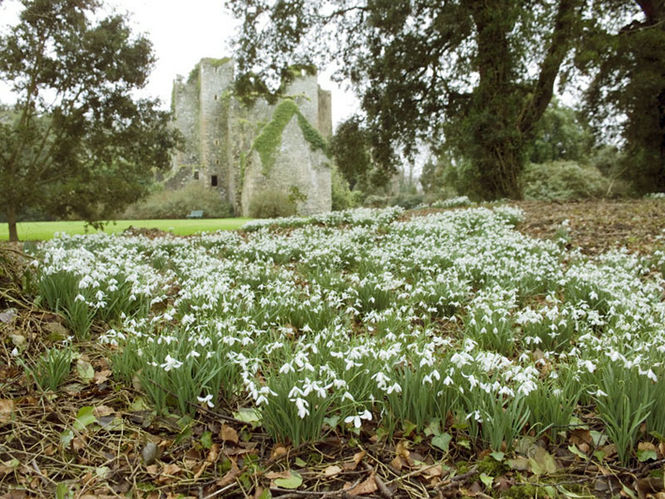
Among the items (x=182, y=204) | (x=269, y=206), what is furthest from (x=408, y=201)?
(x=182, y=204)

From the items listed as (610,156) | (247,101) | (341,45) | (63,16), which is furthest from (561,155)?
(63,16)

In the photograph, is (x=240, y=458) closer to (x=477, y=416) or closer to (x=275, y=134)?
(x=477, y=416)

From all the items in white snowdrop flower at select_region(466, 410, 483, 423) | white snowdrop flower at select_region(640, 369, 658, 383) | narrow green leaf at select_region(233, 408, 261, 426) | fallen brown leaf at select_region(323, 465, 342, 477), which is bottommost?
fallen brown leaf at select_region(323, 465, 342, 477)

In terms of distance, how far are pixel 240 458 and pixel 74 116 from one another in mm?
10644

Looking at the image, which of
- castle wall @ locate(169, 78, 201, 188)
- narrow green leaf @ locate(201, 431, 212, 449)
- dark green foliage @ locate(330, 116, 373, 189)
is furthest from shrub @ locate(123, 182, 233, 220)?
narrow green leaf @ locate(201, 431, 212, 449)

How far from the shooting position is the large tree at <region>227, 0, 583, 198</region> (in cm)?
1170

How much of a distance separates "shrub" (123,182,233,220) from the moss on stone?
5324 millimetres

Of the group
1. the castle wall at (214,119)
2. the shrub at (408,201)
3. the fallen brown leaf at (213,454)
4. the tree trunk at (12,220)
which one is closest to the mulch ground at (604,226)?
the fallen brown leaf at (213,454)

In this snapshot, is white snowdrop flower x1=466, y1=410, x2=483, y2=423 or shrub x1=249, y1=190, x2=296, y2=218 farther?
shrub x1=249, y1=190, x2=296, y2=218

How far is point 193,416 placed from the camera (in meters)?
2.13

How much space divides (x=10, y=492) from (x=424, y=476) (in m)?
1.55

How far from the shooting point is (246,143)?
A: 3272cm

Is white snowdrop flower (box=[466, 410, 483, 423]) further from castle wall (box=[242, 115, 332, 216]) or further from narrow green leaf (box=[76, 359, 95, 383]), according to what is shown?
castle wall (box=[242, 115, 332, 216])

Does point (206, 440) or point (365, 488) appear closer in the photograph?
point (365, 488)
